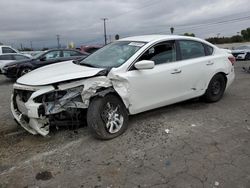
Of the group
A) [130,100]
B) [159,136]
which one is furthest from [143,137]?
[130,100]

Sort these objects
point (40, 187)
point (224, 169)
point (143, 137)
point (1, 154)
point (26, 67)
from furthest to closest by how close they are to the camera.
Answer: point (26, 67) < point (143, 137) < point (1, 154) < point (224, 169) < point (40, 187)

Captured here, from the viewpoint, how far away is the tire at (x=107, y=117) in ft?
13.3

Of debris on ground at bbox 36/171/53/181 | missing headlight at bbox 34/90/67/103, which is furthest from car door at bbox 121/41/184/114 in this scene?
debris on ground at bbox 36/171/53/181

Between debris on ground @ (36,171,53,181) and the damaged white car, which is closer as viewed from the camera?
debris on ground @ (36,171,53,181)

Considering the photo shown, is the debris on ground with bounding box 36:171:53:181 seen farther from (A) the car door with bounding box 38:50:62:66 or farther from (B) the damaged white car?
(A) the car door with bounding box 38:50:62:66

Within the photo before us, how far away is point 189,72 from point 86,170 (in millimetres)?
2902

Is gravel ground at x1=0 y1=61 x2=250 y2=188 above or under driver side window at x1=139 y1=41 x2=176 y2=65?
under

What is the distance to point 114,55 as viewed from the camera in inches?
193

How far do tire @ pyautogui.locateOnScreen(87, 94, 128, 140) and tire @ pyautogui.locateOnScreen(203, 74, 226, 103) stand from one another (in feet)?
7.76

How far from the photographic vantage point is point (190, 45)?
555cm

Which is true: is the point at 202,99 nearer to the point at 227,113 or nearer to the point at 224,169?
the point at 227,113

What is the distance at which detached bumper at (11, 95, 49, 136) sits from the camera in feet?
13.0

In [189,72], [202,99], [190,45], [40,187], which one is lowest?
[40,187]

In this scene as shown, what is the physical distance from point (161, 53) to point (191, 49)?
91 cm
